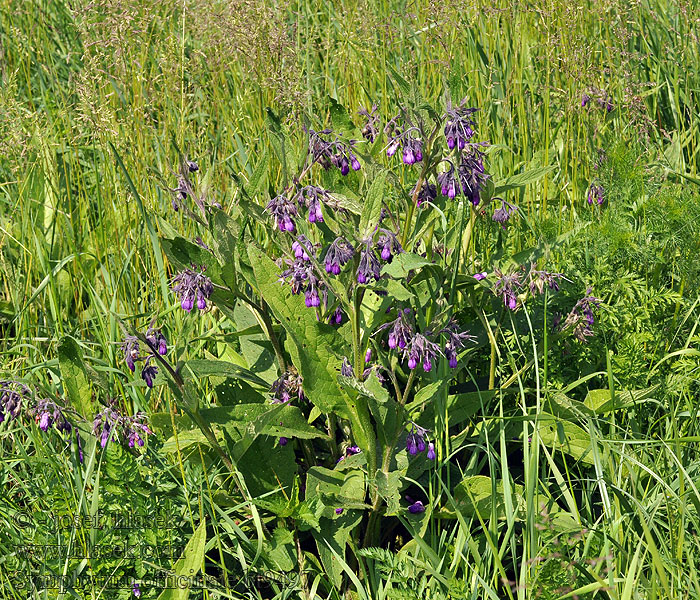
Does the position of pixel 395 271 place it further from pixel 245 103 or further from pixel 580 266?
pixel 245 103

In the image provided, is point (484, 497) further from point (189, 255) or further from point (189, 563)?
point (189, 255)

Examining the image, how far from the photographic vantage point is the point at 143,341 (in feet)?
5.94

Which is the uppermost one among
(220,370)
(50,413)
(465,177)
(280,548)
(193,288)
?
(465,177)

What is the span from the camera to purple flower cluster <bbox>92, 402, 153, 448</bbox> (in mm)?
1992

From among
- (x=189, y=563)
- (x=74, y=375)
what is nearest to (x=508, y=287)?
(x=189, y=563)

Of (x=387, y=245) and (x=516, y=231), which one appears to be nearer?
A: (x=387, y=245)

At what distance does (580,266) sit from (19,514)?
1.76 m

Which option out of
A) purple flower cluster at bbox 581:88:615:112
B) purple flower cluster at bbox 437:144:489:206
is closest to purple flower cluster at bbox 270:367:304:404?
purple flower cluster at bbox 437:144:489:206

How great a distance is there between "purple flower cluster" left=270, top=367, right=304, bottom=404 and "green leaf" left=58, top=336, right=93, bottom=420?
19.1 inches

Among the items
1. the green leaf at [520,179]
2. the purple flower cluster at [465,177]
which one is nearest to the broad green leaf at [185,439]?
the purple flower cluster at [465,177]

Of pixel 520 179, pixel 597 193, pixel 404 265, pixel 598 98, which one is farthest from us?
pixel 598 98

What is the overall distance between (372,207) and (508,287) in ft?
1.64

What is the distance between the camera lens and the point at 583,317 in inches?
87.1

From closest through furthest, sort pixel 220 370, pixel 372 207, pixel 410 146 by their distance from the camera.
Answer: pixel 372 207
pixel 410 146
pixel 220 370
